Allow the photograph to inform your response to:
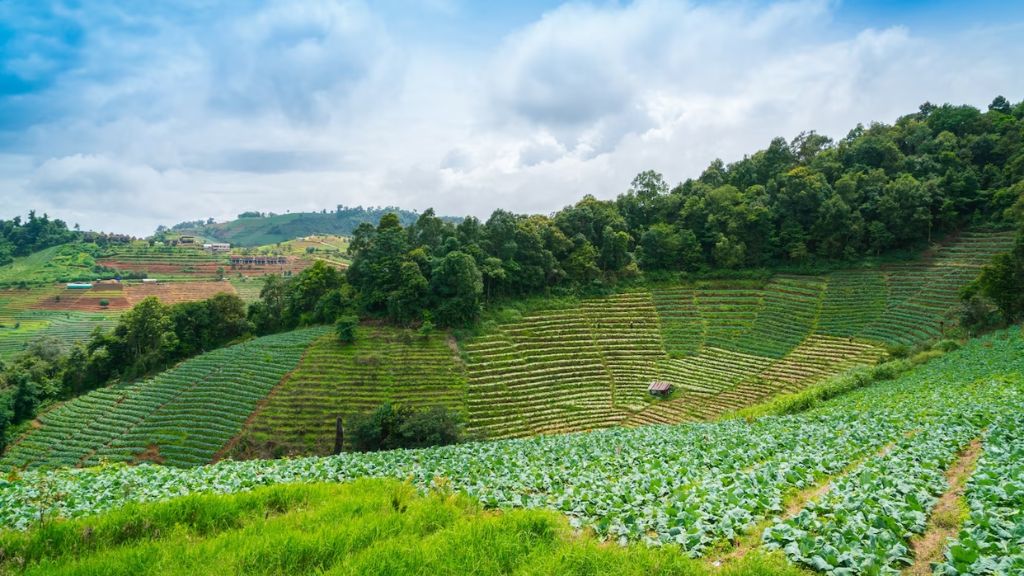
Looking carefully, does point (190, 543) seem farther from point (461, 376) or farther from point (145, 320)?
point (145, 320)

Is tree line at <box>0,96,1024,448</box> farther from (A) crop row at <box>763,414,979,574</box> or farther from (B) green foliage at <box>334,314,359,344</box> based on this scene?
(A) crop row at <box>763,414,979,574</box>

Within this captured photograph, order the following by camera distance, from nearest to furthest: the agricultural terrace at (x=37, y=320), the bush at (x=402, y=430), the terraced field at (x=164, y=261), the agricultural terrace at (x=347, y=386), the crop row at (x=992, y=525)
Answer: the crop row at (x=992, y=525), the bush at (x=402, y=430), the agricultural terrace at (x=347, y=386), the agricultural terrace at (x=37, y=320), the terraced field at (x=164, y=261)

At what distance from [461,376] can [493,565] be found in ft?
102

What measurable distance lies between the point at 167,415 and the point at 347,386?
40.0ft

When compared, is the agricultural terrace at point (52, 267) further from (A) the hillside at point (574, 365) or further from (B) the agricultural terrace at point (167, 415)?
(A) the hillside at point (574, 365)

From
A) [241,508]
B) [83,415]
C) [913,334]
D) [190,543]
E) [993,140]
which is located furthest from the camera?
[993,140]

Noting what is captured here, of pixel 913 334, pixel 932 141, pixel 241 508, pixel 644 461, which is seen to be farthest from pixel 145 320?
pixel 932 141

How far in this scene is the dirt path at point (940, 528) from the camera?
4203 millimetres

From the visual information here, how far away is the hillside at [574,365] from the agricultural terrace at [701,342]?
148 millimetres

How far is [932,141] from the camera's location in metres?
55.2

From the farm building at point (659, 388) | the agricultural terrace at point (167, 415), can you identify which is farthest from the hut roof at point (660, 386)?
the agricultural terrace at point (167, 415)

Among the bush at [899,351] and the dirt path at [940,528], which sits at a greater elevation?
the dirt path at [940,528]

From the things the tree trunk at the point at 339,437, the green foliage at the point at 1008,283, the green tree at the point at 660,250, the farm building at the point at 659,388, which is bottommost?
the farm building at the point at 659,388

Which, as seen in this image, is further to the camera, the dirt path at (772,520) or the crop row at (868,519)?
the dirt path at (772,520)
